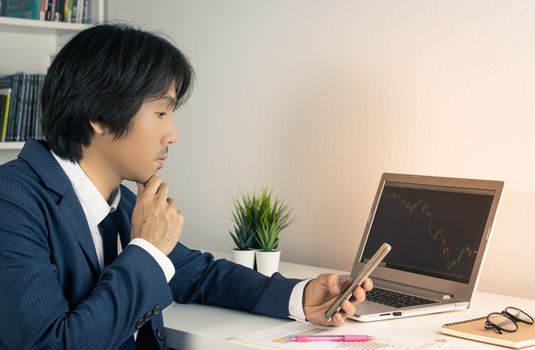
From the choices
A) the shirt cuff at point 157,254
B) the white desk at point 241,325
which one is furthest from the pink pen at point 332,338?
the shirt cuff at point 157,254

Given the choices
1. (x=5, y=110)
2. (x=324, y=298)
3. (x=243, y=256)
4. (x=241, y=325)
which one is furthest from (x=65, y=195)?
(x=5, y=110)

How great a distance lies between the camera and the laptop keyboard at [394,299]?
1.63 m

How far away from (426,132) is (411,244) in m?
0.32

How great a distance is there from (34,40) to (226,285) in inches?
61.5

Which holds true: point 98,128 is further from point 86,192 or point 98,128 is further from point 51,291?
point 51,291

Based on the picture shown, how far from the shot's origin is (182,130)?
257 centimetres

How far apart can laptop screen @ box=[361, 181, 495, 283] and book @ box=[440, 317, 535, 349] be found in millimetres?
Result: 222

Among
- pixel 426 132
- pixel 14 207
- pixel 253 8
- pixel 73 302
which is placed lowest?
pixel 73 302

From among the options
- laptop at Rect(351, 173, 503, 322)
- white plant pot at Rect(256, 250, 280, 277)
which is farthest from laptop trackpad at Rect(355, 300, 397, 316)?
white plant pot at Rect(256, 250, 280, 277)

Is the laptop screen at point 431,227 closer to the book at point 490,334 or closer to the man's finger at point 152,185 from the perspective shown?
the book at point 490,334

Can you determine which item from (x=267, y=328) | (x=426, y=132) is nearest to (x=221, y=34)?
(x=426, y=132)

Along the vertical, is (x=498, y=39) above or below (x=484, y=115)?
above

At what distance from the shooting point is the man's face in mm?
1450

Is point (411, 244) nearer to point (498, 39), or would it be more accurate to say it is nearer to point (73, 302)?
point (498, 39)
